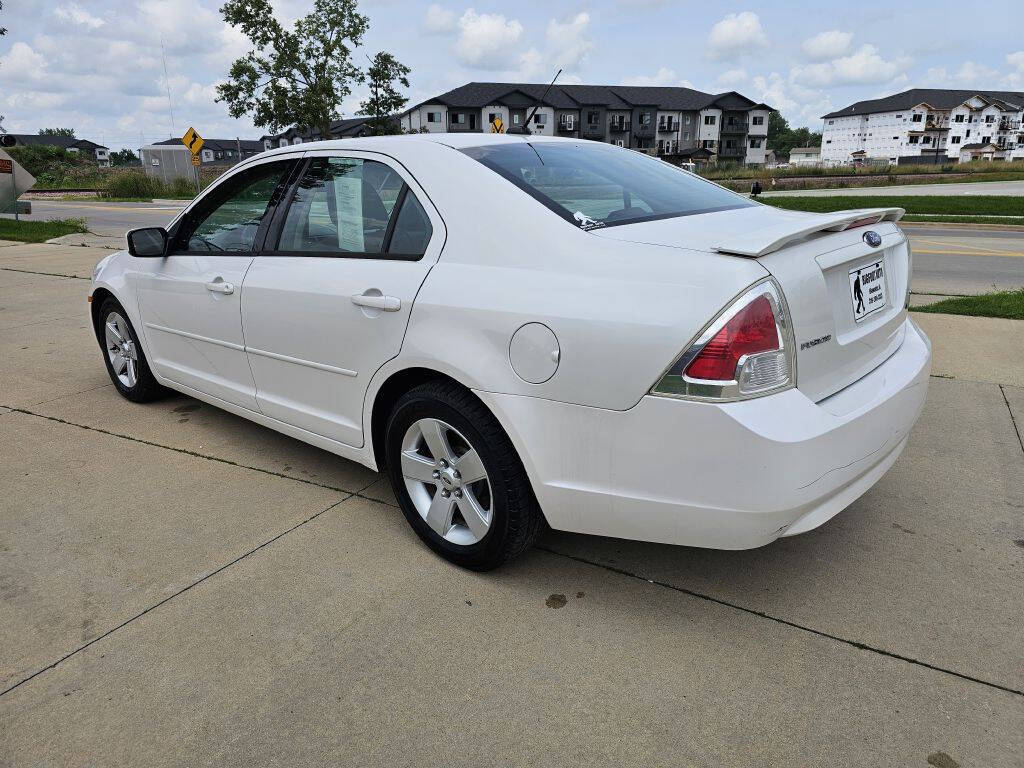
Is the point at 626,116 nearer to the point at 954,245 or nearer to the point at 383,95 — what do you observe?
the point at 383,95

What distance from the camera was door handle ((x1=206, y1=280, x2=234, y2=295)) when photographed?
3.59m

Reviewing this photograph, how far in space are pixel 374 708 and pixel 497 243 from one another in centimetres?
151

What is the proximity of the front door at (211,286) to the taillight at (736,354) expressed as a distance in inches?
89.5

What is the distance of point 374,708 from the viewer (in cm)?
220

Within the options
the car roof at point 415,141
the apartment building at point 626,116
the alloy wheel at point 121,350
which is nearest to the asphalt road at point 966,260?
the car roof at point 415,141

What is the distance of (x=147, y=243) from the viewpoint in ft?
13.3

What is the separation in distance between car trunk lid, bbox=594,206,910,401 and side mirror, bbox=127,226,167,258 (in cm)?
269

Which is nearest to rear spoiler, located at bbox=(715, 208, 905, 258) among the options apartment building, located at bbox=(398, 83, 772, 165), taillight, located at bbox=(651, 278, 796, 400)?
taillight, located at bbox=(651, 278, 796, 400)

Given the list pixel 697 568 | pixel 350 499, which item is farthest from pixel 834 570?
pixel 350 499

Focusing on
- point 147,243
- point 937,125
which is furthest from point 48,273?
point 937,125

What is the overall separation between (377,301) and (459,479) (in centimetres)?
73

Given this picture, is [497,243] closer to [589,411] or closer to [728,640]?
[589,411]

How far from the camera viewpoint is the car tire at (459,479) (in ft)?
8.50

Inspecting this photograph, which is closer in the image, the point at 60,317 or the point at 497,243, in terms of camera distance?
the point at 497,243
